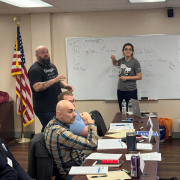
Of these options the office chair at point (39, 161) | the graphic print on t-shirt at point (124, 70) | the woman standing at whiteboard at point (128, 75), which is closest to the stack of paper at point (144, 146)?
the office chair at point (39, 161)

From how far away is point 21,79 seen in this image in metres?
6.02

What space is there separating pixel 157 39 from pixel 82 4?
5.46ft

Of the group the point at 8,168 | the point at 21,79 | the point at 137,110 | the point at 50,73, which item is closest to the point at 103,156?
the point at 8,168

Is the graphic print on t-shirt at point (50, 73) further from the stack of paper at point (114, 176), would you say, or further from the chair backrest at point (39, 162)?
the stack of paper at point (114, 176)

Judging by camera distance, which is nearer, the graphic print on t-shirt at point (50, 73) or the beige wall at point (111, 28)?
the graphic print on t-shirt at point (50, 73)

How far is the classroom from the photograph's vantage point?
5.80m

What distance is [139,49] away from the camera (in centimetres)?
588

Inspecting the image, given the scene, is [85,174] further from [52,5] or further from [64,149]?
[52,5]

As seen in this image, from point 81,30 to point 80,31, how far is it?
0.03 metres

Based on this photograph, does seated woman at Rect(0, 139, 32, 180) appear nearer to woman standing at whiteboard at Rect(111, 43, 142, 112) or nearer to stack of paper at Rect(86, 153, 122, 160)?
stack of paper at Rect(86, 153, 122, 160)

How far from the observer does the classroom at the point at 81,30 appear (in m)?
5.80

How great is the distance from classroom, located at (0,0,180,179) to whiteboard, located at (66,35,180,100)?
9cm

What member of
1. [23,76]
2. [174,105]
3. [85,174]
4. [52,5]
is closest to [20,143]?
[23,76]

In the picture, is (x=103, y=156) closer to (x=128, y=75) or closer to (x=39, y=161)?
(x=39, y=161)
